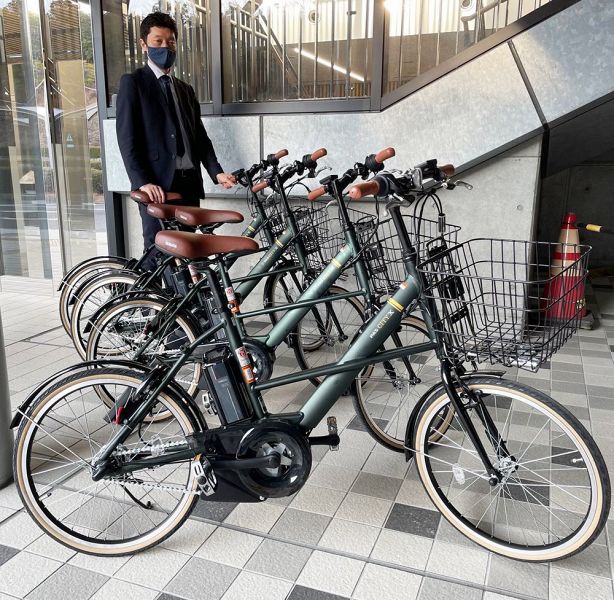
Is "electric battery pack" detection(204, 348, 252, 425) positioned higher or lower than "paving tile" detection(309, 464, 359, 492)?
higher

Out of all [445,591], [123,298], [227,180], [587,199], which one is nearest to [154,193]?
[227,180]

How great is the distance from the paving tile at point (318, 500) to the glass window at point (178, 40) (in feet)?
12.6

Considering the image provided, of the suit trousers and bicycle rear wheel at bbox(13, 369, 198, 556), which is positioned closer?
bicycle rear wheel at bbox(13, 369, 198, 556)

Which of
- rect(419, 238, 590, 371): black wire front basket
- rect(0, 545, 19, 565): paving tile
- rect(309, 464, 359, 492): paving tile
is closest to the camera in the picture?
rect(419, 238, 590, 371): black wire front basket

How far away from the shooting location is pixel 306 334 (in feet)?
11.9

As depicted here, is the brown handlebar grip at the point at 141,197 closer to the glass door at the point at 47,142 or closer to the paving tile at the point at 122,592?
the paving tile at the point at 122,592

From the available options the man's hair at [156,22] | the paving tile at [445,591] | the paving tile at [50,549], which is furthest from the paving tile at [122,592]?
the man's hair at [156,22]

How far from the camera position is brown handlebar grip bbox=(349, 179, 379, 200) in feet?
6.56

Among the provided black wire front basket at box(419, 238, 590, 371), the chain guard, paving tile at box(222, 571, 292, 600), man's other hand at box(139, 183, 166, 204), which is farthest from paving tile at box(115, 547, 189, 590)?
man's other hand at box(139, 183, 166, 204)

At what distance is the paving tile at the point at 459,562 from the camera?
199cm

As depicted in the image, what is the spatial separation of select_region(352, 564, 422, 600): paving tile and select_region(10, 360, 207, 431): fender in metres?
0.78

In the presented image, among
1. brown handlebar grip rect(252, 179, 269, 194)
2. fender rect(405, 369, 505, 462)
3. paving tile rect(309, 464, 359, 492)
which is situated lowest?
paving tile rect(309, 464, 359, 492)

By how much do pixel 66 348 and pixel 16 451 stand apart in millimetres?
2548

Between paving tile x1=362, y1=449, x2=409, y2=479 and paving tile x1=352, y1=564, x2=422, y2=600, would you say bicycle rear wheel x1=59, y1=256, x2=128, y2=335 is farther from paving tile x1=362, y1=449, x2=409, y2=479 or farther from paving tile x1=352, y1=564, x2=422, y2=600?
paving tile x1=352, y1=564, x2=422, y2=600
